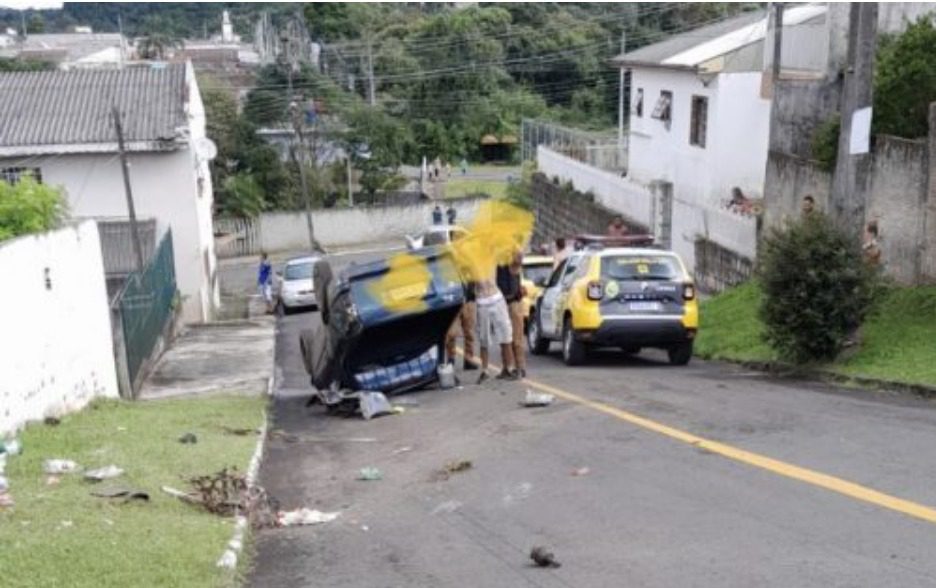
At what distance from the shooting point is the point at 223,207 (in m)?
53.9

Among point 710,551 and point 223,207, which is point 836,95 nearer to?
point 710,551

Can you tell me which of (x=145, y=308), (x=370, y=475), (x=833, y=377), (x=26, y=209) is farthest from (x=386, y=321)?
(x=145, y=308)

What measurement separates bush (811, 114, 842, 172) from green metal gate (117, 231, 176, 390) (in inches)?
458

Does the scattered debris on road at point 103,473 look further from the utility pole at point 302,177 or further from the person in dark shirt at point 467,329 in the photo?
the utility pole at point 302,177

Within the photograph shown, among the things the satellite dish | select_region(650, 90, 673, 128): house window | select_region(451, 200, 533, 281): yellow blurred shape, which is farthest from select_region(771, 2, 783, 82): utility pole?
the satellite dish

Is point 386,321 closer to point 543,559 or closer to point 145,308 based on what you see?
point 543,559

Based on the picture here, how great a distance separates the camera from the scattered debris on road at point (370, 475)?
358 inches

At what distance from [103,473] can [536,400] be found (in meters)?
4.63

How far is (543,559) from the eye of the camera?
6.18 m

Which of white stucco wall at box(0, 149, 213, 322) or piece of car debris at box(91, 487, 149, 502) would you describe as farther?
white stucco wall at box(0, 149, 213, 322)

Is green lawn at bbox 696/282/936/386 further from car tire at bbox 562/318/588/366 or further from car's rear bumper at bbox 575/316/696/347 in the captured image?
car tire at bbox 562/318/588/366

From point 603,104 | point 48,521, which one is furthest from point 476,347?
point 603,104

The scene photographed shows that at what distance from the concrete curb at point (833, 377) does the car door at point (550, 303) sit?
2.37 metres

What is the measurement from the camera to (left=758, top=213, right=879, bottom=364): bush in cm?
1339
